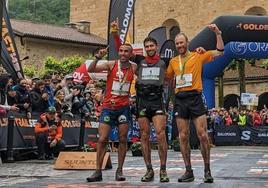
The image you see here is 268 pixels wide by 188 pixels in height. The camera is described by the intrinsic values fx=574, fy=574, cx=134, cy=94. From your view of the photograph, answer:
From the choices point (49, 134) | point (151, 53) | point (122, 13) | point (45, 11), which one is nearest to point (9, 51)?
point (49, 134)

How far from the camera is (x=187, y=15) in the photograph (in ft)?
183

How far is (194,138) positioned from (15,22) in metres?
38.4

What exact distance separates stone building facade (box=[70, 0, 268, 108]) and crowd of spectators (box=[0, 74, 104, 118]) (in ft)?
112

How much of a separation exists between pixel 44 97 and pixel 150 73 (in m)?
5.95

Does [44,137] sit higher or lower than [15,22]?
lower

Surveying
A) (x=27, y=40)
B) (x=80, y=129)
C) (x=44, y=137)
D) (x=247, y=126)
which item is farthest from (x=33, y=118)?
(x=27, y=40)

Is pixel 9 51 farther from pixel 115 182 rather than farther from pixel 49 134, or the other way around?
pixel 115 182

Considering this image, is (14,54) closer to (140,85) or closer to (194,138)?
(140,85)

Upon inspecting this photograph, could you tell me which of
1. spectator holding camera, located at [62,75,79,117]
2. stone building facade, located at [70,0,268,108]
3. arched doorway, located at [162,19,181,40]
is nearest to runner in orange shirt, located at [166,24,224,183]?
spectator holding camera, located at [62,75,79,117]

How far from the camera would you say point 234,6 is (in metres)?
52.8

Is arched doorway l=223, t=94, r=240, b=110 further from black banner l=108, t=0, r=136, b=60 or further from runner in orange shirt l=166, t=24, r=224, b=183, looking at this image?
runner in orange shirt l=166, t=24, r=224, b=183

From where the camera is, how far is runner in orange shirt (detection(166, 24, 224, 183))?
8.56 m

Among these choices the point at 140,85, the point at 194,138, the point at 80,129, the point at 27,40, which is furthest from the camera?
the point at 27,40

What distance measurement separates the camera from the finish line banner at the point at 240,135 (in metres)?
28.5
